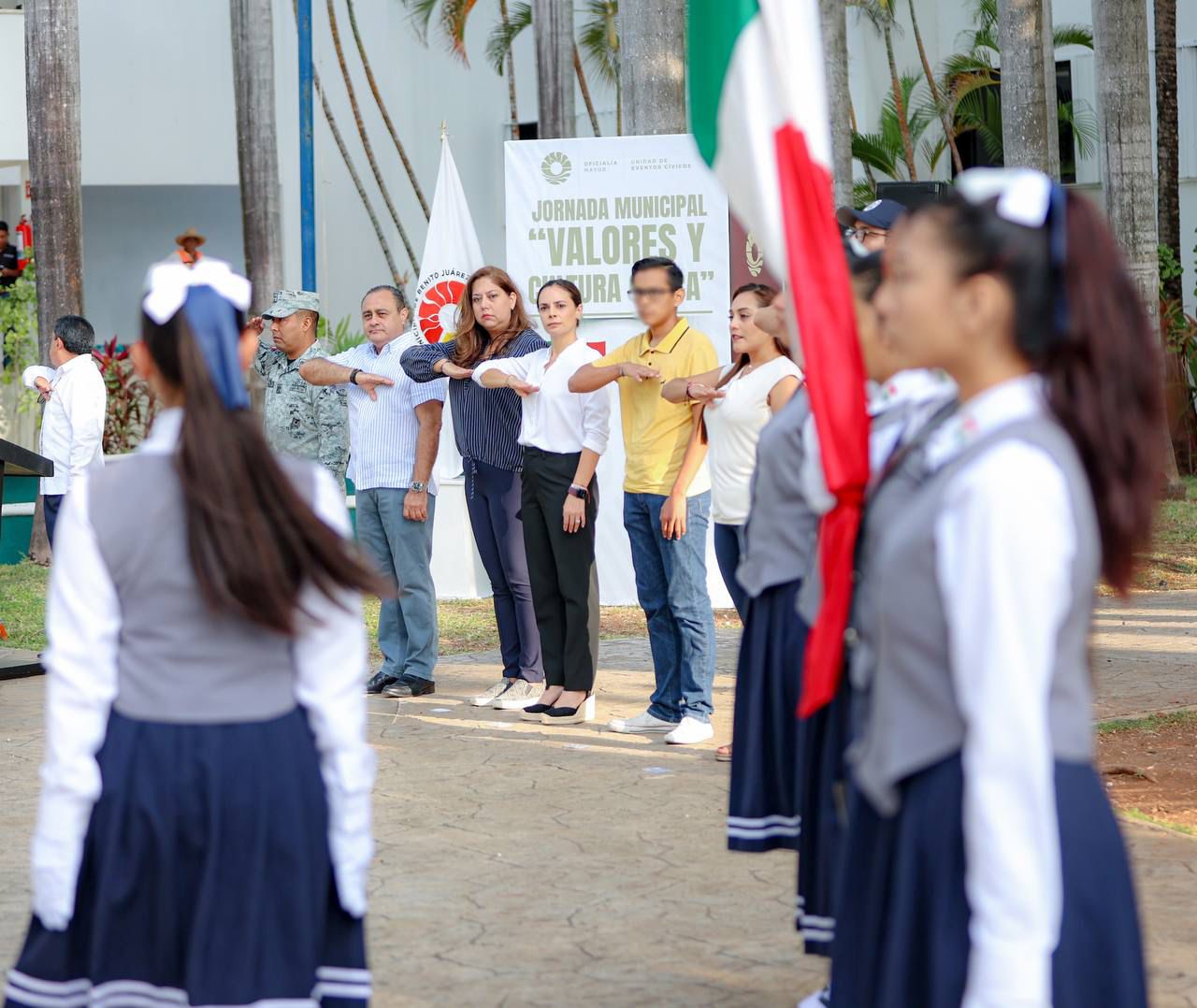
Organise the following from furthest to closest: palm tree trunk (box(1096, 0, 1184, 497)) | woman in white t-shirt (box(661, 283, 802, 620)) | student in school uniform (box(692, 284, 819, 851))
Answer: palm tree trunk (box(1096, 0, 1184, 497)) < woman in white t-shirt (box(661, 283, 802, 620)) < student in school uniform (box(692, 284, 819, 851))

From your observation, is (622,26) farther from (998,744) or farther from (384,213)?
(384,213)

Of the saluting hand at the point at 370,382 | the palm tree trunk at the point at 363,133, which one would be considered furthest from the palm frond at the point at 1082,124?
the saluting hand at the point at 370,382

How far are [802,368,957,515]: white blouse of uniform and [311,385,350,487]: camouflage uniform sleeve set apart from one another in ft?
15.3

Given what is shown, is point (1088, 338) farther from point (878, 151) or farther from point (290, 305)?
point (878, 151)

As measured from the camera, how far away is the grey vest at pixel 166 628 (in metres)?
2.51

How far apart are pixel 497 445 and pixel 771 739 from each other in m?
3.40

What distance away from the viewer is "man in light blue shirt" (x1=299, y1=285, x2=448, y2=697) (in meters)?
7.47

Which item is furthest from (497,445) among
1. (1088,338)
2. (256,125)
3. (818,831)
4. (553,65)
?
(553,65)

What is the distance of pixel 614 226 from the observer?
943 cm

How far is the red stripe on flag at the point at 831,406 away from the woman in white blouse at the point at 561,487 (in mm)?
4105

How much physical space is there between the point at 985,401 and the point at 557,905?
2728 millimetres

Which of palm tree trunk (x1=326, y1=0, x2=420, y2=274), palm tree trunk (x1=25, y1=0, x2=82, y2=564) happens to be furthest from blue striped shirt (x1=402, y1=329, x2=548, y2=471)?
Result: palm tree trunk (x1=326, y1=0, x2=420, y2=274)

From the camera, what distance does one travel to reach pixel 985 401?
2.15 m

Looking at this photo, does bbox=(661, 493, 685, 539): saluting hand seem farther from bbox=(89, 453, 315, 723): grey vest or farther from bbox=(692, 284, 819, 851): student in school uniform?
bbox=(89, 453, 315, 723): grey vest
